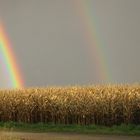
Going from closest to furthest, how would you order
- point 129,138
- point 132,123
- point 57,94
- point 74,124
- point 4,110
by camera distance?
point 129,138 < point 132,123 < point 74,124 < point 57,94 < point 4,110

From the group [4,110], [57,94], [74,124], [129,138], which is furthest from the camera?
[4,110]

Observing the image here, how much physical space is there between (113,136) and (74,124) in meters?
7.36

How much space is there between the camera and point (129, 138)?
815 inches

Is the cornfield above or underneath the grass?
above

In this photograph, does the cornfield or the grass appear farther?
the cornfield

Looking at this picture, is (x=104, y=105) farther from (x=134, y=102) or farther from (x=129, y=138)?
(x=129, y=138)

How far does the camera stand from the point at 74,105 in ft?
96.8

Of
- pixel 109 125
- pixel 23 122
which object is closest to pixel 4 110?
pixel 23 122

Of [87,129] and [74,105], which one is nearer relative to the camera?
[87,129]

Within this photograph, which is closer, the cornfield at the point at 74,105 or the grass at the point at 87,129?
the grass at the point at 87,129

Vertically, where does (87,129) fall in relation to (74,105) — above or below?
below

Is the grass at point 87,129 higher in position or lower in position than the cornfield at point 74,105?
lower

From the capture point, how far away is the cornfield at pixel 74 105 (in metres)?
27.7

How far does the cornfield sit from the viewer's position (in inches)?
1092
